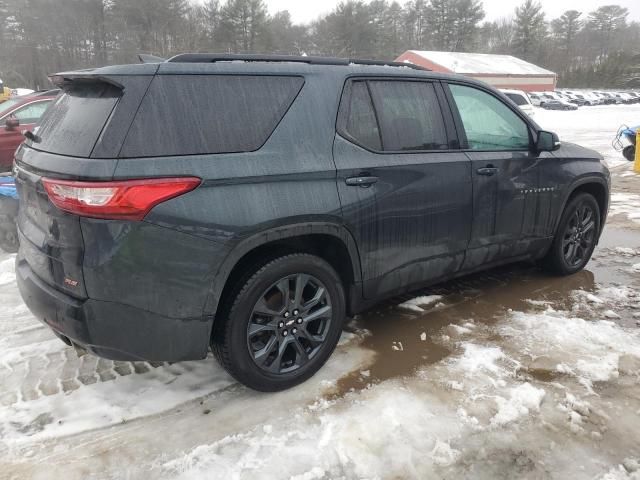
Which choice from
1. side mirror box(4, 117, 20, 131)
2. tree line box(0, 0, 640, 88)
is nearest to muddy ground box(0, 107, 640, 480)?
side mirror box(4, 117, 20, 131)

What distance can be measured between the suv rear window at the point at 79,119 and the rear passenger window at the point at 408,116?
1.60m

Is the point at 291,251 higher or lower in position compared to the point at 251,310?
higher

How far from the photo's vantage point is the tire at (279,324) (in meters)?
2.68

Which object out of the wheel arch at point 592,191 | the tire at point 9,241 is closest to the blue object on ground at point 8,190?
the tire at point 9,241

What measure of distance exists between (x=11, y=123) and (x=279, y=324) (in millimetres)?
7800

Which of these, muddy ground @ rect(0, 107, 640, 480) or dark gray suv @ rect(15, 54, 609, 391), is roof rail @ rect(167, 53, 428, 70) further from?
muddy ground @ rect(0, 107, 640, 480)

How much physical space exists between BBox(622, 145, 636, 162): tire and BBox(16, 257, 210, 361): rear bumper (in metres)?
13.5

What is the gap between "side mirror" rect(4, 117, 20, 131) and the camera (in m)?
8.45

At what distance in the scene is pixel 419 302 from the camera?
4.25 m

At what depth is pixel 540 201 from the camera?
424 cm

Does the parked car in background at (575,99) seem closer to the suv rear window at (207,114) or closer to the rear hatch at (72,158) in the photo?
the suv rear window at (207,114)

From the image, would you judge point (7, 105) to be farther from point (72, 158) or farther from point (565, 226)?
point (565, 226)

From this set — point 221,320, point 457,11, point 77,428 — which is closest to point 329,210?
point 221,320

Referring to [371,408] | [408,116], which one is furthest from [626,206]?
[371,408]
